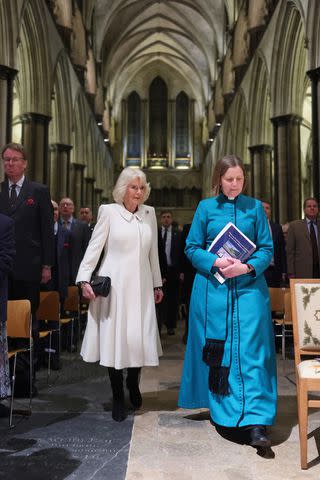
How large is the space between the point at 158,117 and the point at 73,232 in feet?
86.4

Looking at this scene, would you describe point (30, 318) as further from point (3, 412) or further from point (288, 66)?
point (288, 66)

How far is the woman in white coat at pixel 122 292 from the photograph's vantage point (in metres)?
3.10

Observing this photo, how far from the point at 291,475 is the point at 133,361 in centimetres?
115

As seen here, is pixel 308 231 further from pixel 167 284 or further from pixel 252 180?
pixel 252 180

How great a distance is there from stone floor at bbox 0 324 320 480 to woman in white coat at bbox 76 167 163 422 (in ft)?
1.01

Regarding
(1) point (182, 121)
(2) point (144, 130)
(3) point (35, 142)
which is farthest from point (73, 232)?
(1) point (182, 121)

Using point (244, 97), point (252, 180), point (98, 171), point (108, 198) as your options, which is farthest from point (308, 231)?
point (108, 198)

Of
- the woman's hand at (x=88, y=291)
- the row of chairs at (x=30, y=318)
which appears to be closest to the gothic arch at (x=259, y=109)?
the row of chairs at (x=30, y=318)

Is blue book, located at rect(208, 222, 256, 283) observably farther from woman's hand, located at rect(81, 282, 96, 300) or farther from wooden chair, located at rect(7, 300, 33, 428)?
wooden chair, located at rect(7, 300, 33, 428)

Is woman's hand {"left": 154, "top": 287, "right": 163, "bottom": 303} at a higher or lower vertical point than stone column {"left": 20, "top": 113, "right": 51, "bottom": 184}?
lower

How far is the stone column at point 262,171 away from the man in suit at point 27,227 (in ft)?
38.1

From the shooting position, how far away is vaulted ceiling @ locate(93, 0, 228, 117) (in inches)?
874

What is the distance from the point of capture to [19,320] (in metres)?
3.14

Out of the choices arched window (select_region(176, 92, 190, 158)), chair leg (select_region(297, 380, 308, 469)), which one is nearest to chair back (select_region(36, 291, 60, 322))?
chair leg (select_region(297, 380, 308, 469))
